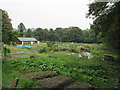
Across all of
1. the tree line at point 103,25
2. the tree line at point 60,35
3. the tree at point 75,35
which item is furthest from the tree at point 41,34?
the tree line at point 103,25

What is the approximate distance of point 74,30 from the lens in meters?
39.2

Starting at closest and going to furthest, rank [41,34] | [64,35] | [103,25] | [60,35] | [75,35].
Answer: [103,25] → [75,35] → [41,34] → [64,35] → [60,35]

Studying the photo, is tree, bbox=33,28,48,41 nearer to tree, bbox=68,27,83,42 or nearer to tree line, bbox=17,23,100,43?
tree line, bbox=17,23,100,43

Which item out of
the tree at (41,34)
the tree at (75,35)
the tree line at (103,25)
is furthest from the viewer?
the tree at (41,34)

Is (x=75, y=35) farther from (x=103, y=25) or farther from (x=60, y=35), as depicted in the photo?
(x=103, y=25)

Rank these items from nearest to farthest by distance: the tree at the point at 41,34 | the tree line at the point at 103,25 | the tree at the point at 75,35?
the tree line at the point at 103,25
the tree at the point at 75,35
the tree at the point at 41,34

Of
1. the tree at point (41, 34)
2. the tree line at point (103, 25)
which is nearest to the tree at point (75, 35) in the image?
the tree at point (41, 34)

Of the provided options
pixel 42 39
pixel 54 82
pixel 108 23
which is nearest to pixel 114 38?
pixel 108 23

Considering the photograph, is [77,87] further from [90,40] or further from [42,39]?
[42,39]

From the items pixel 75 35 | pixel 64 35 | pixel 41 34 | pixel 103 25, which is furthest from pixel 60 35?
pixel 103 25

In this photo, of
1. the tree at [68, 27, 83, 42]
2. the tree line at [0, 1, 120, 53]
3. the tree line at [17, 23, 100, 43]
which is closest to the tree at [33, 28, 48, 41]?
the tree line at [17, 23, 100, 43]

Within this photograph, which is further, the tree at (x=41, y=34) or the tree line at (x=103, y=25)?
the tree at (x=41, y=34)

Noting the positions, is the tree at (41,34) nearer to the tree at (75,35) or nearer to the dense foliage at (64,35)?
the dense foliage at (64,35)

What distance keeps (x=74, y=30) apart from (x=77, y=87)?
36.6 m
